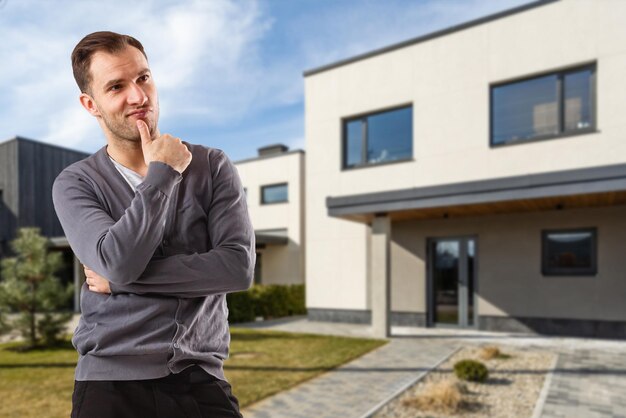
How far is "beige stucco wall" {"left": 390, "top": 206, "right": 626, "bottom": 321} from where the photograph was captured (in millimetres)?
10625

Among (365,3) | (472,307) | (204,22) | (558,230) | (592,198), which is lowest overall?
(472,307)

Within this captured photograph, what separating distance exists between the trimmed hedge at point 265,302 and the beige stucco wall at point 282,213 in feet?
8.14

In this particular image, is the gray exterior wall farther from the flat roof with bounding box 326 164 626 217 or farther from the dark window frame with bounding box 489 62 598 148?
the dark window frame with bounding box 489 62 598 148

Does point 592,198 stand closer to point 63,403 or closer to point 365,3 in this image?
point 365,3

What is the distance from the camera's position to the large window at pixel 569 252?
10898 mm

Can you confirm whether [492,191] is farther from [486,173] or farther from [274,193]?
[274,193]

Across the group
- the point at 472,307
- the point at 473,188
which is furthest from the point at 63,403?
the point at 472,307

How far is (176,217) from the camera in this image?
4.04 feet

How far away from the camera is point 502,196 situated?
9.39 meters

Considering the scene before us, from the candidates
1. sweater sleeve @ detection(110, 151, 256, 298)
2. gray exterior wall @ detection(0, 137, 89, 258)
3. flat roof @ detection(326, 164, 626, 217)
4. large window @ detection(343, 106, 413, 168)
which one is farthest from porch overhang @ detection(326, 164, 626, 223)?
gray exterior wall @ detection(0, 137, 89, 258)

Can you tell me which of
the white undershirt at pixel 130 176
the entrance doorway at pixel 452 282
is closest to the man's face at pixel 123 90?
the white undershirt at pixel 130 176

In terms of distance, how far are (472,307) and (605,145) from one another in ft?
16.0

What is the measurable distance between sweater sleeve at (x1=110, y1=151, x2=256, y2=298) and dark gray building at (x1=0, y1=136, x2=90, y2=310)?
18831mm

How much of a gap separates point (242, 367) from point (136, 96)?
6988 millimetres
